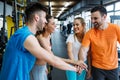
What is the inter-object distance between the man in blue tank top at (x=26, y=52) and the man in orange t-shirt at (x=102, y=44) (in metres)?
0.81

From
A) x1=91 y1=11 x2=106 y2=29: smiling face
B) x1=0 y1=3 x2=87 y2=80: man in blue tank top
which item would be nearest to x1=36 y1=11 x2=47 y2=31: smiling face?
x1=0 y1=3 x2=87 y2=80: man in blue tank top

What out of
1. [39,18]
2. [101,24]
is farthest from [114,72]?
[39,18]

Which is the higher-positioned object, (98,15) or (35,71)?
(98,15)

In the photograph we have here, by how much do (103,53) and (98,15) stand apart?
48 centimetres

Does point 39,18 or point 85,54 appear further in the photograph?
point 85,54

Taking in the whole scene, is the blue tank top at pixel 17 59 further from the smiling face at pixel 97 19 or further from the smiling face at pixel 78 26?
the smiling face at pixel 78 26

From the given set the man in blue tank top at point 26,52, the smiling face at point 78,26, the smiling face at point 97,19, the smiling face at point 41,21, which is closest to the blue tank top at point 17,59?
the man in blue tank top at point 26,52

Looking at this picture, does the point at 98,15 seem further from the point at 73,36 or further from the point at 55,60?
the point at 55,60

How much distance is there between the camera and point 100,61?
2924mm

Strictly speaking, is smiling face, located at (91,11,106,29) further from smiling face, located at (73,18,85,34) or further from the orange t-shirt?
smiling face, located at (73,18,85,34)

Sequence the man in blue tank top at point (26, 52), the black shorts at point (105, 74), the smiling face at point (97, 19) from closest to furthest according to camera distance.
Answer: the man in blue tank top at point (26, 52) < the smiling face at point (97, 19) < the black shorts at point (105, 74)

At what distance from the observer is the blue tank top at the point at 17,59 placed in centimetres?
210

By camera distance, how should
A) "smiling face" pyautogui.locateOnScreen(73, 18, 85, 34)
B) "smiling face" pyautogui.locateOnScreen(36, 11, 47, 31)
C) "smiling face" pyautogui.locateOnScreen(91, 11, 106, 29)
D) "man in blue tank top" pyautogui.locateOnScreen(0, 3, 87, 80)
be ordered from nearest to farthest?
"man in blue tank top" pyautogui.locateOnScreen(0, 3, 87, 80)
"smiling face" pyautogui.locateOnScreen(36, 11, 47, 31)
"smiling face" pyautogui.locateOnScreen(91, 11, 106, 29)
"smiling face" pyautogui.locateOnScreen(73, 18, 85, 34)

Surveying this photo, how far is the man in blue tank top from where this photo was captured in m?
2.03
